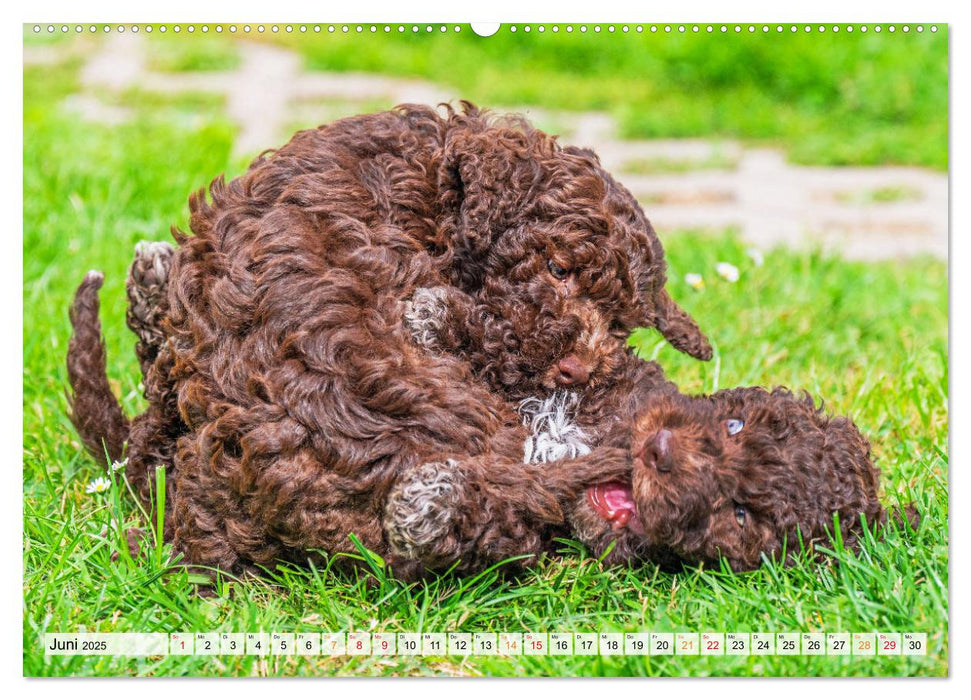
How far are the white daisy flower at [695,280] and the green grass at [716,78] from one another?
1.01m

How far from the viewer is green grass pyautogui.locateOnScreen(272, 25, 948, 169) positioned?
4.48m

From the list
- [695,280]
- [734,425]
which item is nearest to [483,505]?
[734,425]

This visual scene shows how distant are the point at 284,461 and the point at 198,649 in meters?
0.55

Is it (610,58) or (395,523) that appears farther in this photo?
(610,58)

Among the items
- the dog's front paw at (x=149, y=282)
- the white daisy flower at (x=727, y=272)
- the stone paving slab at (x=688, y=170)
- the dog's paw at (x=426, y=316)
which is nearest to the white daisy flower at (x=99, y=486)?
the dog's front paw at (x=149, y=282)

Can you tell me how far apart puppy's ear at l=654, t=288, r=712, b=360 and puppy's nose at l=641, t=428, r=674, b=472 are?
0.67 meters

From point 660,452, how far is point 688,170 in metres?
4.33

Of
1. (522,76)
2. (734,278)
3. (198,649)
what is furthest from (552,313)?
(522,76)

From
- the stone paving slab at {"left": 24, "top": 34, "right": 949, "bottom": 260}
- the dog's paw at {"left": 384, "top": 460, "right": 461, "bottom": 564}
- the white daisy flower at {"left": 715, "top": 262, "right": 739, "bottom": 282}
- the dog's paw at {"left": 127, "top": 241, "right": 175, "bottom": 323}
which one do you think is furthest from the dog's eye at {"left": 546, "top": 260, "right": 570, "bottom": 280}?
the stone paving slab at {"left": 24, "top": 34, "right": 949, "bottom": 260}

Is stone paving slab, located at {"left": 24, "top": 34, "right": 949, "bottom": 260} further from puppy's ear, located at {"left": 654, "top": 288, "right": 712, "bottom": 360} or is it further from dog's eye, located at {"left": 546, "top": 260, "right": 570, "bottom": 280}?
dog's eye, located at {"left": 546, "top": 260, "right": 570, "bottom": 280}

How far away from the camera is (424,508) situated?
267 cm

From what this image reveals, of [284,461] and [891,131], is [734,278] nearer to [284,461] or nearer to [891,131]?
[891,131]

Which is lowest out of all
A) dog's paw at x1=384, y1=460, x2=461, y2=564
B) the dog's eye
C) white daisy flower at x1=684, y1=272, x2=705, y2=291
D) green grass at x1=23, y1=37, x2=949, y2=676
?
green grass at x1=23, y1=37, x2=949, y2=676

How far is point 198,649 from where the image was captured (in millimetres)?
2834
